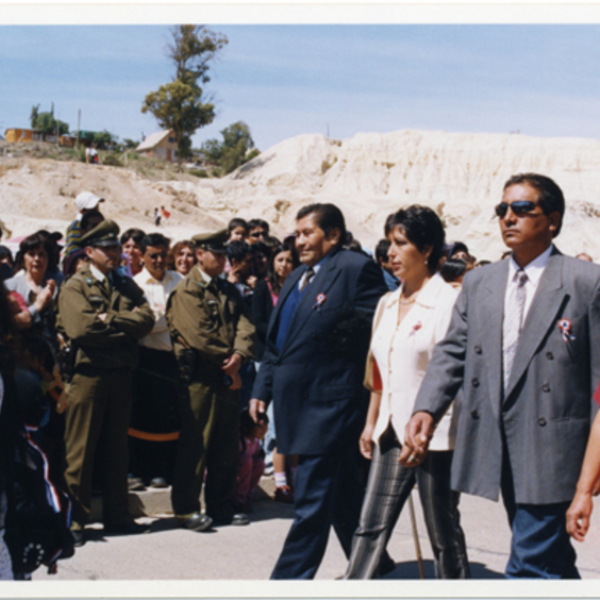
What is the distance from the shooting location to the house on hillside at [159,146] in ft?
291

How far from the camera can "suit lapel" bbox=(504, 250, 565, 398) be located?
352 cm

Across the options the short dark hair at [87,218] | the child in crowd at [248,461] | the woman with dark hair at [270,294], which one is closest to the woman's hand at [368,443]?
the child in crowd at [248,461]

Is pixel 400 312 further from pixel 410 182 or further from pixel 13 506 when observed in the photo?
pixel 410 182

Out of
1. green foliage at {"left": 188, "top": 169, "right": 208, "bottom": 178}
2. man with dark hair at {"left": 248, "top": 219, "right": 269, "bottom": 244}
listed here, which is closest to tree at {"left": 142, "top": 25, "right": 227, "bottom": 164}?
green foliage at {"left": 188, "top": 169, "right": 208, "bottom": 178}

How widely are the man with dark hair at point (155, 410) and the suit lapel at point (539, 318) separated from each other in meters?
3.56

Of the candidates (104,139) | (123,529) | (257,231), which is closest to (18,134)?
(104,139)

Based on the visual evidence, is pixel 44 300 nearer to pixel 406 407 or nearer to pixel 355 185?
pixel 406 407

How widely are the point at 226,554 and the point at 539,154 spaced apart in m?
77.1

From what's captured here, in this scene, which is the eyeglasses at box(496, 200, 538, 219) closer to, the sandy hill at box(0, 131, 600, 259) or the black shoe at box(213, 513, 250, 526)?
the black shoe at box(213, 513, 250, 526)

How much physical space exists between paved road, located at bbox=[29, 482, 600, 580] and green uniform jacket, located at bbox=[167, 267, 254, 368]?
1.26m

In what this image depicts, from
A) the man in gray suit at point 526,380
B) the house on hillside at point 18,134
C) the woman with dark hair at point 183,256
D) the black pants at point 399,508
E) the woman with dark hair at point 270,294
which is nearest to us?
the man in gray suit at point 526,380

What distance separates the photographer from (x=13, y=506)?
3158 millimetres

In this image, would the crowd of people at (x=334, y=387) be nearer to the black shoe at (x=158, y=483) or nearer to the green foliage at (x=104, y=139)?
the black shoe at (x=158, y=483)

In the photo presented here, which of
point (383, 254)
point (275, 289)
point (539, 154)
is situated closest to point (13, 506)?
point (275, 289)
